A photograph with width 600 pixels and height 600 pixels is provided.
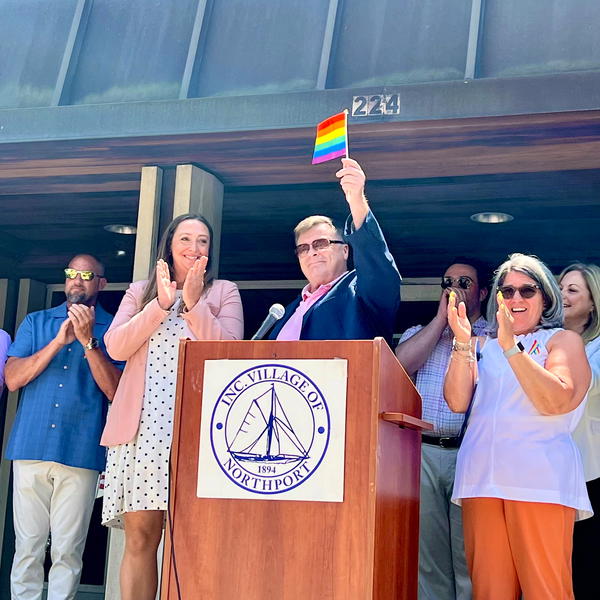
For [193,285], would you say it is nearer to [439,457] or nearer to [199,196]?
[199,196]

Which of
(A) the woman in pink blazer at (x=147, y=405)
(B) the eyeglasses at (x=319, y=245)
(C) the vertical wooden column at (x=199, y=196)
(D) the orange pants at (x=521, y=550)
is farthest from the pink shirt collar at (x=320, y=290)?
(C) the vertical wooden column at (x=199, y=196)

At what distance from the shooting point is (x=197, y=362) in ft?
9.84

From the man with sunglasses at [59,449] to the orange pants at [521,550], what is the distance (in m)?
2.17

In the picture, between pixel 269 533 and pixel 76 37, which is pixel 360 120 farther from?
pixel 269 533

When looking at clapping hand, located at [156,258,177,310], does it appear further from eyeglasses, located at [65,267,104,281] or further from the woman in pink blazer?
eyeglasses, located at [65,267,104,281]

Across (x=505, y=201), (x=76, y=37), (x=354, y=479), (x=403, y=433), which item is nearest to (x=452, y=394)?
(x=403, y=433)

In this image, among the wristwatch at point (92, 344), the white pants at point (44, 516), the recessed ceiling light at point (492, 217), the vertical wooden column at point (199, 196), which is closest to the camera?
the wristwatch at point (92, 344)

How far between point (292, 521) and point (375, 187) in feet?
10.2

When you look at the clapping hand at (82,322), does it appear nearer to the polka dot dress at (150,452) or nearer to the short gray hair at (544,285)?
the polka dot dress at (150,452)

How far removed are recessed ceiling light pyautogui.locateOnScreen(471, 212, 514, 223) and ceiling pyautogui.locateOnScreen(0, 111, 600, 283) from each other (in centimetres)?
7

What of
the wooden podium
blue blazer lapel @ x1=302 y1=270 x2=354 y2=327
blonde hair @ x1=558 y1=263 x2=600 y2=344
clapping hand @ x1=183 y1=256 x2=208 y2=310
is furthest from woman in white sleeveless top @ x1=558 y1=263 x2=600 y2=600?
clapping hand @ x1=183 y1=256 x2=208 y2=310

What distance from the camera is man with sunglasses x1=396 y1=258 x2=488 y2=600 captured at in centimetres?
466

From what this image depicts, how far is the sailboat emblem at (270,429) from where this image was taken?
2834mm

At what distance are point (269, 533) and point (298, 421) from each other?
1.10ft
